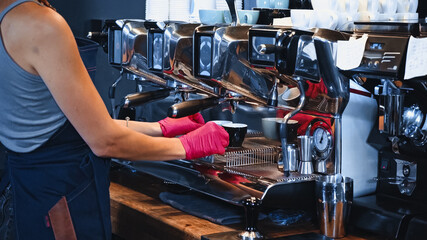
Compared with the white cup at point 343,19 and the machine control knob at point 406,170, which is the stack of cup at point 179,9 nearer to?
the white cup at point 343,19

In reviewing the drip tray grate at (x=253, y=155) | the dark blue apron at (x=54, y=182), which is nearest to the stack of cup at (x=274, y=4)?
the drip tray grate at (x=253, y=155)

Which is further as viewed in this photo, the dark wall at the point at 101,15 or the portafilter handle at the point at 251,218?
the dark wall at the point at 101,15

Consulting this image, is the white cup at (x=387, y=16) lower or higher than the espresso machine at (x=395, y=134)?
higher

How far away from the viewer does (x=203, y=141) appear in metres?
1.96

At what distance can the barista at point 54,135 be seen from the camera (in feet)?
5.27

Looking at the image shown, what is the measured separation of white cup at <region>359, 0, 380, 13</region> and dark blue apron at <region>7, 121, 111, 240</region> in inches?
40.0

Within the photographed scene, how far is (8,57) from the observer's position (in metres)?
1.65

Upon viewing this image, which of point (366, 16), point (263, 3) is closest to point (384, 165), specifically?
point (366, 16)

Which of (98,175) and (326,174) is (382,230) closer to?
(326,174)

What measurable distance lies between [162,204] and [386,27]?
1.07 metres

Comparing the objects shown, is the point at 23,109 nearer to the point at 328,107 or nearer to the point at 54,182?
the point at 54,182

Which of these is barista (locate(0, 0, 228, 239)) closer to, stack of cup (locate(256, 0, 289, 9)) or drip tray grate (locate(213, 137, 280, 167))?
drip tray grate (locate(213, 137, 280, 167))

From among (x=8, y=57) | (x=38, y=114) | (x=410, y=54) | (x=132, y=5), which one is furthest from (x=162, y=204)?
(x=132, y=5)

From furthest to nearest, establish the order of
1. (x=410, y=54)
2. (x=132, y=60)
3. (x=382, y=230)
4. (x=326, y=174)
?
1. (x=132, y=60)
2. (x=326, y=174)
3. (x=382, y=230)
4. (x=410, y=54)
